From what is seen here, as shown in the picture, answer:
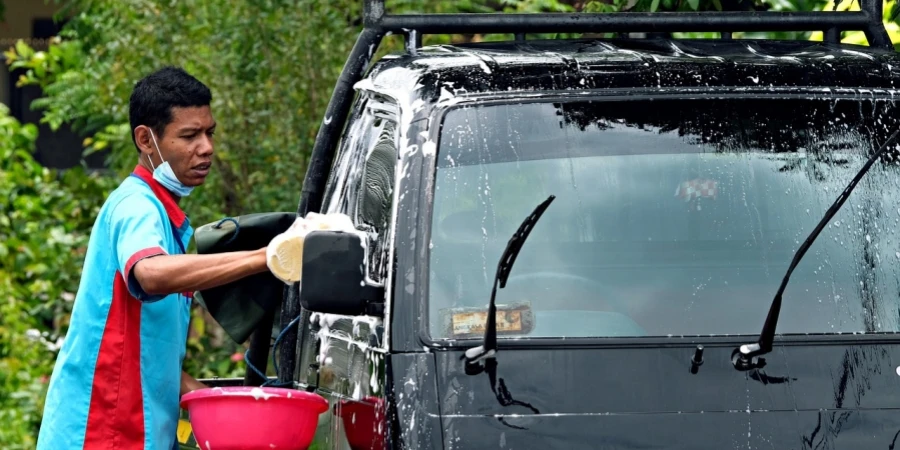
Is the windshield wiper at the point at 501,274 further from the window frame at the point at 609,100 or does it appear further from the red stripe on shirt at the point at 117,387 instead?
the red stripe on shirt at the point at 117,387

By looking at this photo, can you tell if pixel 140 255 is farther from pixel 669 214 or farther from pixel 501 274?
pixel 669 214

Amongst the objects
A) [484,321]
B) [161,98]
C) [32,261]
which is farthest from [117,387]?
[32,261]

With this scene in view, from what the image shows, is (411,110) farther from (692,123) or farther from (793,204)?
(793,204)

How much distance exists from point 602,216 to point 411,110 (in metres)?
0.56

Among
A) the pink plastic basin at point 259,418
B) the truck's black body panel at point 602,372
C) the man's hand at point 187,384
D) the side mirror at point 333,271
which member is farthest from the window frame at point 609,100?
the man's hand at point 187,384

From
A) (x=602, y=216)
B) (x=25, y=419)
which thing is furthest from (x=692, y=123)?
(x=25, y=419)

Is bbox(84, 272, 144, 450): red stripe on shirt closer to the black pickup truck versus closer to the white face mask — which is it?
the white face mask

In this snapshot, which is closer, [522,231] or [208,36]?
[522,231]

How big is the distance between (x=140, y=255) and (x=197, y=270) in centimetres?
19

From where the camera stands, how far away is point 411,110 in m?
3.71

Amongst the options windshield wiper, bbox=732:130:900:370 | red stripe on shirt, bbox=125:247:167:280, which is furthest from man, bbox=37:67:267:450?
windshield wiper, bbox=732:130:900:370

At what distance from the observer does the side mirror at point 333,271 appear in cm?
332

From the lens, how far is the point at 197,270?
378cm

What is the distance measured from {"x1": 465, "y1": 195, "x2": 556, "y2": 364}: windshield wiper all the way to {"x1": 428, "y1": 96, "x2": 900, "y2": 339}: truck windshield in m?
0.05
